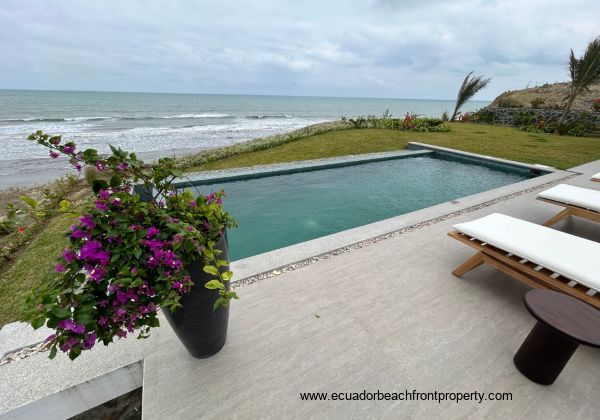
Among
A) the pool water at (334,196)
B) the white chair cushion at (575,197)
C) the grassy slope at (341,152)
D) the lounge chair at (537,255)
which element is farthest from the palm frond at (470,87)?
the lounge chair at (537,255)

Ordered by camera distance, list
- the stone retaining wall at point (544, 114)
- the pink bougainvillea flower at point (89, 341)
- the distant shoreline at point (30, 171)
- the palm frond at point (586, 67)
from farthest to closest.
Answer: the stone retaining wall at point (544, 114)
the palm frond at point (586, 67)
the distant shoreline at point (30, 171)
the pink bougainvillea flower at point (89, 341)

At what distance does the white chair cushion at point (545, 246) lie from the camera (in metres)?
2.09

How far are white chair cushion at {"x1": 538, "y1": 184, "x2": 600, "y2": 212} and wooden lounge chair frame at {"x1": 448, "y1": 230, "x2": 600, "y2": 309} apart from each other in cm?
204

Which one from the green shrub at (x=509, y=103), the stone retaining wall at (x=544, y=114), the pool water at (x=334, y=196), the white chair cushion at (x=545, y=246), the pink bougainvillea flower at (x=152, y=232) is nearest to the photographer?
the pink bougainvillea flower at (x=152, y=232)

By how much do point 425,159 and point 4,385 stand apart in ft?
33.9

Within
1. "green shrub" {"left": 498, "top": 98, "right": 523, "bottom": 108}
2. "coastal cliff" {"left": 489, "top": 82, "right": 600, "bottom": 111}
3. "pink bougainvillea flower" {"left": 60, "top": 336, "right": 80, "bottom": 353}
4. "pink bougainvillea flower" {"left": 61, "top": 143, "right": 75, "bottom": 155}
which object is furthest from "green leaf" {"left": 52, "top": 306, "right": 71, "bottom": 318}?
"green shrub" {"left": 498, "top": 98, "right": 523, "bottom": 108}

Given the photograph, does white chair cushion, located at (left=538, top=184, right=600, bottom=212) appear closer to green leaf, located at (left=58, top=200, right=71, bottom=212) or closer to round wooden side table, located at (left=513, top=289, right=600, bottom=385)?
round wooden side table, located at (left=513, top=289, right=600, bottom=385)

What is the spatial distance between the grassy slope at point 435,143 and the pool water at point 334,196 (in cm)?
161

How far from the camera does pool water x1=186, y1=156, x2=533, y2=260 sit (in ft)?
14.9

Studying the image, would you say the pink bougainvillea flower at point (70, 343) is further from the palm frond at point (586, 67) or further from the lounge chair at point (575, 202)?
the palm frond at point (586, 67)

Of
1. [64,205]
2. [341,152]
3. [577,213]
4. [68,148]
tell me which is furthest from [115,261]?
[341,152]

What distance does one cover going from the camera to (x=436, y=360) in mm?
1876

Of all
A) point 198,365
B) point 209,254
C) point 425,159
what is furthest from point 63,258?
point 425,159

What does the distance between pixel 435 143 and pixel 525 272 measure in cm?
1017
